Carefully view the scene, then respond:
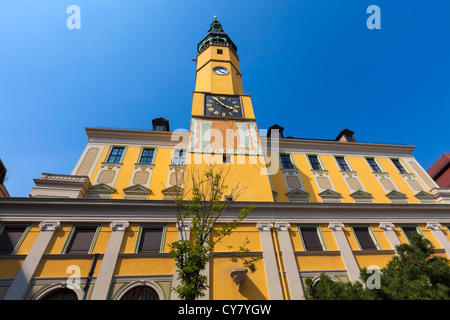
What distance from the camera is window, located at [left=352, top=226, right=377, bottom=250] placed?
13935mm

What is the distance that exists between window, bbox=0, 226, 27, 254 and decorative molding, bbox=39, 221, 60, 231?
39.3 inches

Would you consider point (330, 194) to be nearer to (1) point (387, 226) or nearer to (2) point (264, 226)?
(1) point (387, 226)

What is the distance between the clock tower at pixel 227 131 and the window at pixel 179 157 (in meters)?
2.18

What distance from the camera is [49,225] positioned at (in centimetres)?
1231

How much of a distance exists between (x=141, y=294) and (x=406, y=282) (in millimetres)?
11635

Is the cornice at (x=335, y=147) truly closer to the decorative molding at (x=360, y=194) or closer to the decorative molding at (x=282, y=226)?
the decorative molding at (x=360, y=194)

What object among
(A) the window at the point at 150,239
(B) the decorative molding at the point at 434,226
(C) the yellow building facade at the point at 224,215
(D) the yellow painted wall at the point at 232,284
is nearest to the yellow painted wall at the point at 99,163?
(C) the yellow building facade at the point at 224,215

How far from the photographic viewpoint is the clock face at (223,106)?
20531mm

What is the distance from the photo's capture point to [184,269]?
26.8ft

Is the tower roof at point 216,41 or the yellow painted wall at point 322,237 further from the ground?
the tower roof at point 216,41

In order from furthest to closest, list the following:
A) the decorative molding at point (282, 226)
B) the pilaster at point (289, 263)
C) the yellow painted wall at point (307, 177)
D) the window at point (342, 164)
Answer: the window at point (342, 164)
the yellow painted wall at point (307, 177)
the decorative molding at point (282, 226)
the pilaster at point (289, 263)
